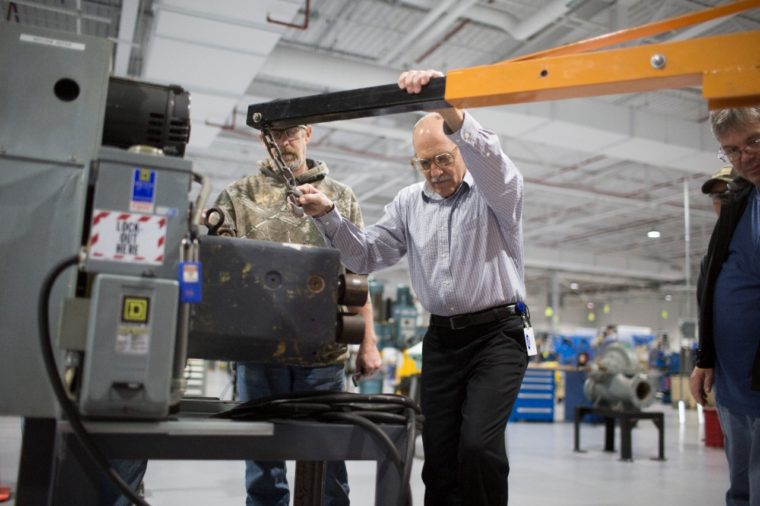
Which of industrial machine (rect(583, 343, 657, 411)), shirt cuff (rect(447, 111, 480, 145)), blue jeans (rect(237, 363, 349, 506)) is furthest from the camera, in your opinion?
industrial machine (rect(583, 343, 657, 411))

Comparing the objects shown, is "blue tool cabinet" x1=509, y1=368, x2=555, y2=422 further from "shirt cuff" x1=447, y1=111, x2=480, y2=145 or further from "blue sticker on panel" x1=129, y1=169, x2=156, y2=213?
Answer: "blue sticker on panel" x1=129, y1=169, x2=156, y2=213

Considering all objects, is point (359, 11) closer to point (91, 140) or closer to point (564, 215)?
point (91, 140)

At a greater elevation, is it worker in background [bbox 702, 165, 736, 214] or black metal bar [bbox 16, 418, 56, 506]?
worker in background [bbox 702, 165, 736, 214]

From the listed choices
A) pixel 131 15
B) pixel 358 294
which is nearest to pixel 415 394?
pixel 131 15

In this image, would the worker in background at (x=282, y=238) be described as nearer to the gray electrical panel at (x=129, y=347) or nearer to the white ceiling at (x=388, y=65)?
the gray electrical panel at (x=129, y=347)

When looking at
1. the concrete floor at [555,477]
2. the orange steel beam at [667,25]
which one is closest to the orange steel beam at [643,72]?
the orange steel beam at [667,25]

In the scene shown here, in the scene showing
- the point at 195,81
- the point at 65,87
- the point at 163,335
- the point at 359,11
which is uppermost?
the point at 359,11

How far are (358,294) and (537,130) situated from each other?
583cm

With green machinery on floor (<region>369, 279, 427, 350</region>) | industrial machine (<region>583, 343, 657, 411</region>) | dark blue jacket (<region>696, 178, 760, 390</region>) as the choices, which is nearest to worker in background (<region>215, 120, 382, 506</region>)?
dark blue jacket (<region>696, 178, 760, 390</region>)

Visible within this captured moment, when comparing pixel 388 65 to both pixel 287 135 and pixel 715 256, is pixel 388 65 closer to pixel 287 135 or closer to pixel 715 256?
pixel 287 135

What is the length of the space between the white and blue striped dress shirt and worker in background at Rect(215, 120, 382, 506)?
180 mm

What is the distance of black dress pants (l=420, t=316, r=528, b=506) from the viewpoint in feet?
5.03

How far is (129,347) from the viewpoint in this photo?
0.92 m

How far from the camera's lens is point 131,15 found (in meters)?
4.81
